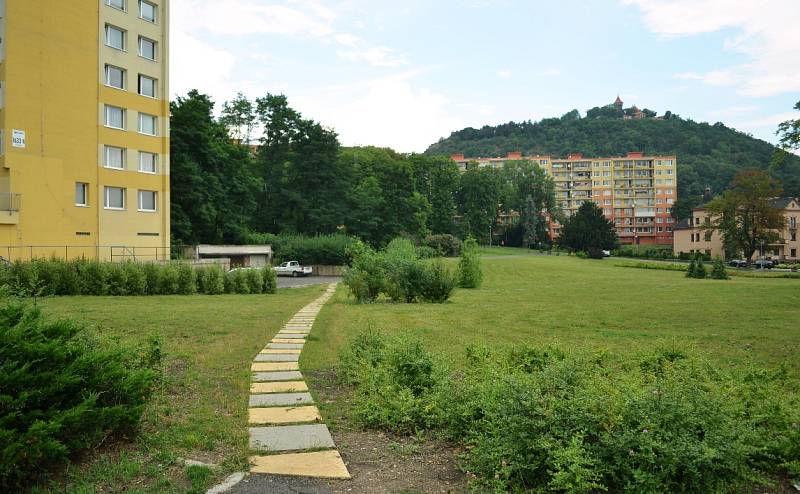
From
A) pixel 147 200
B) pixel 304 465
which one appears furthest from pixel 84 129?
pixel 304 465

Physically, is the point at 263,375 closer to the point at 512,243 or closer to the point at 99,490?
the point at 99,490

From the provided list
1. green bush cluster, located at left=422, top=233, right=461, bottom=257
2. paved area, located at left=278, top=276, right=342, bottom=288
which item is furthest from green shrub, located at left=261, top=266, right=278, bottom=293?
green bush cluster, located at left=422, top=233, right=461, bottom=257

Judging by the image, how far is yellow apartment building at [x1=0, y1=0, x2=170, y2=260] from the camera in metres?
28.9

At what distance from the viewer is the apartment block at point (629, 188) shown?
134 metres

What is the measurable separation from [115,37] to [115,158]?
7.12m

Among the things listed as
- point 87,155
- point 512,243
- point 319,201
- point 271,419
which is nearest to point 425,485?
point 271,419

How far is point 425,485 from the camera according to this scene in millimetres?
3912

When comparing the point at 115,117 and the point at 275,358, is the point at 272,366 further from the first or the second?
the point at 115,117

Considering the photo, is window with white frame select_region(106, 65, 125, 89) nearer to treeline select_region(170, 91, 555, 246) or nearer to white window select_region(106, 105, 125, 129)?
white window select_region(106, 105, 125, 129)

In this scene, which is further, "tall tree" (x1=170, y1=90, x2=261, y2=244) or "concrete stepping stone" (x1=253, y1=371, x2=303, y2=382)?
"tall tree" (x1=170, y1=90, x2=261, y2=244)

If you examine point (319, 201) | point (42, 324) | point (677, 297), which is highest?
point (319, 201)

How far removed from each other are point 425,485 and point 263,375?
397 centimetres

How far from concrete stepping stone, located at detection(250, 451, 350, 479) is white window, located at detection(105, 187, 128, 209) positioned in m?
33.0

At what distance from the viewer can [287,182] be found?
64.3 m
